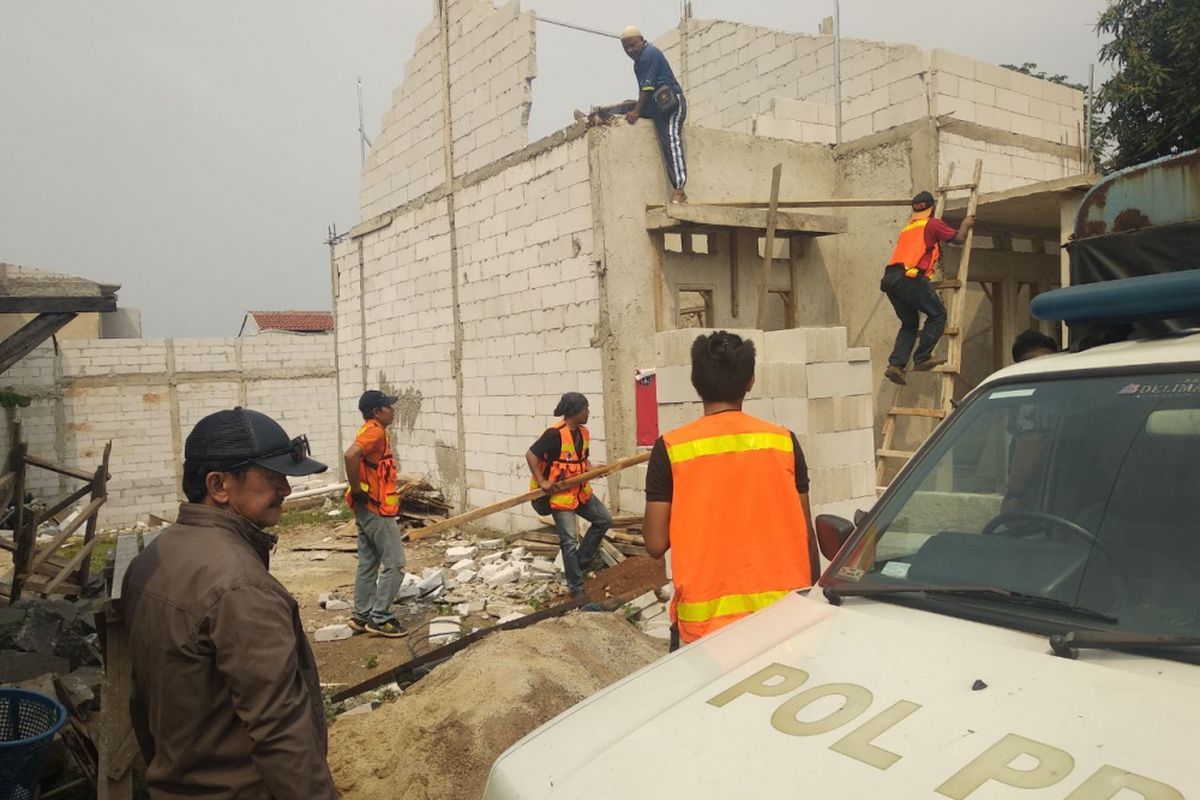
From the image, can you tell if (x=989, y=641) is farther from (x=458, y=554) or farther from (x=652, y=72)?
(x=458, y=554)

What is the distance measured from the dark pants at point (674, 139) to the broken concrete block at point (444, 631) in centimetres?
521

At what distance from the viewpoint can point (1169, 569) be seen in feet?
6.15

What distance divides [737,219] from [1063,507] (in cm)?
706

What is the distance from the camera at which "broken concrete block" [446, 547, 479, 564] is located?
10.3m

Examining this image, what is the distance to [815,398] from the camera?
17.8 ft

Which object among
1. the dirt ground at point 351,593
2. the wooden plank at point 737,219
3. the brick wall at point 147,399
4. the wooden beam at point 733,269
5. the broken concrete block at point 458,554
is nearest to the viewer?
the dirt ground at point 351,593

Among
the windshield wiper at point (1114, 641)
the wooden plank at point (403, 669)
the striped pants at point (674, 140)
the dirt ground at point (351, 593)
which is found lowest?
the dirt ground at point (351, 593)

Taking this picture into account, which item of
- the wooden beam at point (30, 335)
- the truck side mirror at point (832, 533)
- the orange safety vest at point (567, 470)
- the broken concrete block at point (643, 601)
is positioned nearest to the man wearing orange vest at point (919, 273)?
the orange safety vest at point (567, 470)

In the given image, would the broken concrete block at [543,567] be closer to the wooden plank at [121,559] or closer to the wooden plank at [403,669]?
the wooden plank at [403,669]

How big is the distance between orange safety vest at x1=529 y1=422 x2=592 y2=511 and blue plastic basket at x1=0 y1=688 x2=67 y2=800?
4.34 m

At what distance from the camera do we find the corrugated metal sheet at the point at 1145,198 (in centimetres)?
304

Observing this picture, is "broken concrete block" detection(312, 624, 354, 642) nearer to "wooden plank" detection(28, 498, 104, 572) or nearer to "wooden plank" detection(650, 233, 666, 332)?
"wooden plank" detection(28, 498, 104, 572)

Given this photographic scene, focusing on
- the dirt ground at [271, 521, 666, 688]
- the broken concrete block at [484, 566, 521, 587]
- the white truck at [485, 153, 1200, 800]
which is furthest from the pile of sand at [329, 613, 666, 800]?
the broken concrete block at [484, 566, 521, 587]

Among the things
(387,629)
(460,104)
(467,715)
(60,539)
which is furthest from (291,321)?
(467,715)
